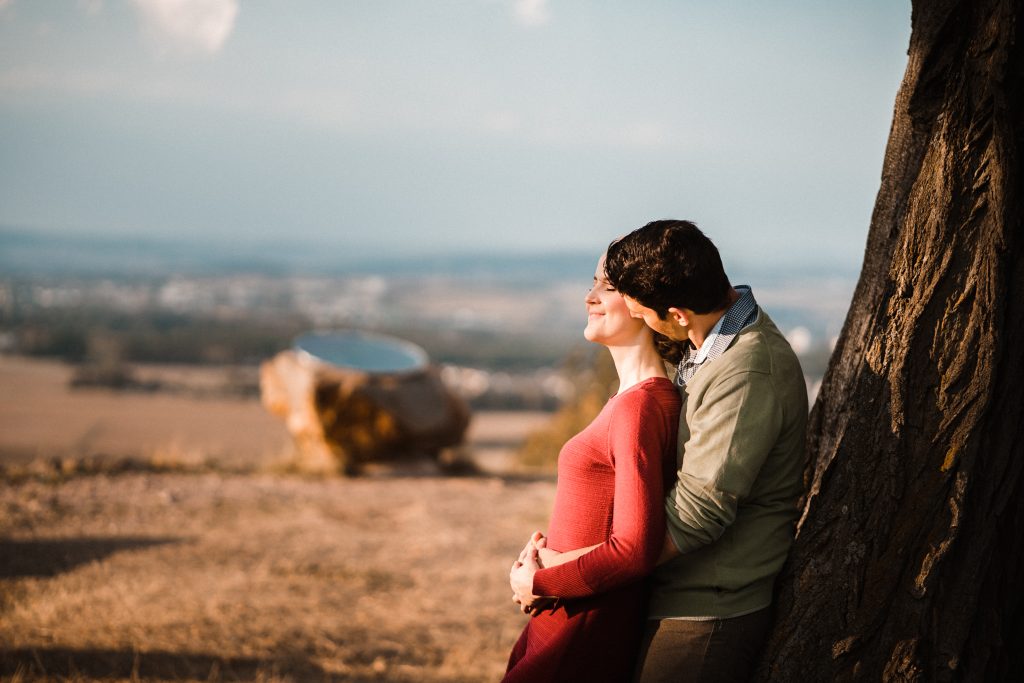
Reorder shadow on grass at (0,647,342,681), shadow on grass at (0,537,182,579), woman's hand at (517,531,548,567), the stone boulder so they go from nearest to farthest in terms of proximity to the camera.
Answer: woman's hand at (517,531,548,567) < shadow on grass at (0,647,342,681) < shadow on grass at (0,537,182,579) < the stone boulder

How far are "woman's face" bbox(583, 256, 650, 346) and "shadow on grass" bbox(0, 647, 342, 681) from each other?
2752 mm

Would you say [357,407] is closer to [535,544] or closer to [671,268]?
[535,544]

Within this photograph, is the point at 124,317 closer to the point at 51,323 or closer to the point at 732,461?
the point at 51,323

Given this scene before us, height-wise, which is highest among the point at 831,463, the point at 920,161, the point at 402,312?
the point at 920,161

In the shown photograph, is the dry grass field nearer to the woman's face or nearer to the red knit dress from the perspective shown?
the red knit dress

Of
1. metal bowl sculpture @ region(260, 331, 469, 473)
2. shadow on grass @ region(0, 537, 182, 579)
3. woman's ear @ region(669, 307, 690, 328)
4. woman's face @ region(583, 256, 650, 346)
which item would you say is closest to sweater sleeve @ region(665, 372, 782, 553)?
woman's ear @ region(669, 307, 690, 328)

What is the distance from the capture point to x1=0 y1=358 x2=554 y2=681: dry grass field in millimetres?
4625

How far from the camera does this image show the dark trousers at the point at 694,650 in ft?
7.82

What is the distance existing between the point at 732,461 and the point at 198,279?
5387cm

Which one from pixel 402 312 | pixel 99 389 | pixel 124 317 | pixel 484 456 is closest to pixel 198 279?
pixel 402 312

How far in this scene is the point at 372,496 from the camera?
898 cm

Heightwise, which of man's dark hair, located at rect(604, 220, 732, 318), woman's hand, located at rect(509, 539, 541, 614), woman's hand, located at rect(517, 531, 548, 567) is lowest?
woman's hand, located at rect(509, 539, 541, 614)

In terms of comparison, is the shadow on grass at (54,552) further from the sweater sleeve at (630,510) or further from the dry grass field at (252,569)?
the sweater sleeve at (630,510)

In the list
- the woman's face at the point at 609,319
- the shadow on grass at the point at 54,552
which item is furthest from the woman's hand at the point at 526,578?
the shadow on grass at the point at 54,552
